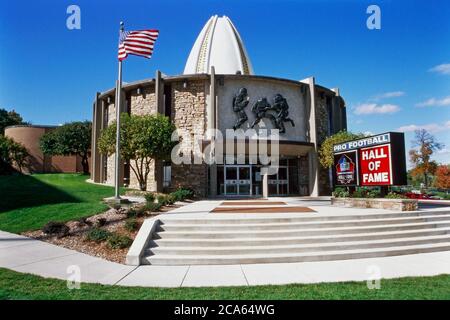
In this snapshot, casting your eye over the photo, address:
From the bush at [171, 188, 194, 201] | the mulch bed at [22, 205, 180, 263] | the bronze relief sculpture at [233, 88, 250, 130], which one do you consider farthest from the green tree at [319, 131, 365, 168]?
the mulch bed at [22, 205, 180, 263]

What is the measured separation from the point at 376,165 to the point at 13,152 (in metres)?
51.0

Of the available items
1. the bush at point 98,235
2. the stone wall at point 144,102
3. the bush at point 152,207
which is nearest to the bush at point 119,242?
the bush at point 98,235

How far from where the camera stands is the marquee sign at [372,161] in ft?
41.8

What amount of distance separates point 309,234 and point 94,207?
9.28 meters

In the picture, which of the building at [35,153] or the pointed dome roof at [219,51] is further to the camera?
the building at [35,153]

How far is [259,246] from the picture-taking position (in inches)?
316

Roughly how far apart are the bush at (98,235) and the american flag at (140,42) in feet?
28.2

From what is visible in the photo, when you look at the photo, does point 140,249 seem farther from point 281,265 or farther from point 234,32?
point 234,32

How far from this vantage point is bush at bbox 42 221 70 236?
931 centimetres

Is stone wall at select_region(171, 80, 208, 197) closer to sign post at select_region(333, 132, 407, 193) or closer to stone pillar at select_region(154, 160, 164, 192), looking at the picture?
stone pillar at select_region(154, 160, 164, 192)

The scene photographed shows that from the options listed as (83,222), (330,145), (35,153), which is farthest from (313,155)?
(35,153)

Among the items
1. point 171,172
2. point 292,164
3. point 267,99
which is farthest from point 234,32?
point 171,172

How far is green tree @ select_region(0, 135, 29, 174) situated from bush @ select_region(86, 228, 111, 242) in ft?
136

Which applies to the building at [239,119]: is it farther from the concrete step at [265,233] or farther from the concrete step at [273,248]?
the concrete step at [273,248]
